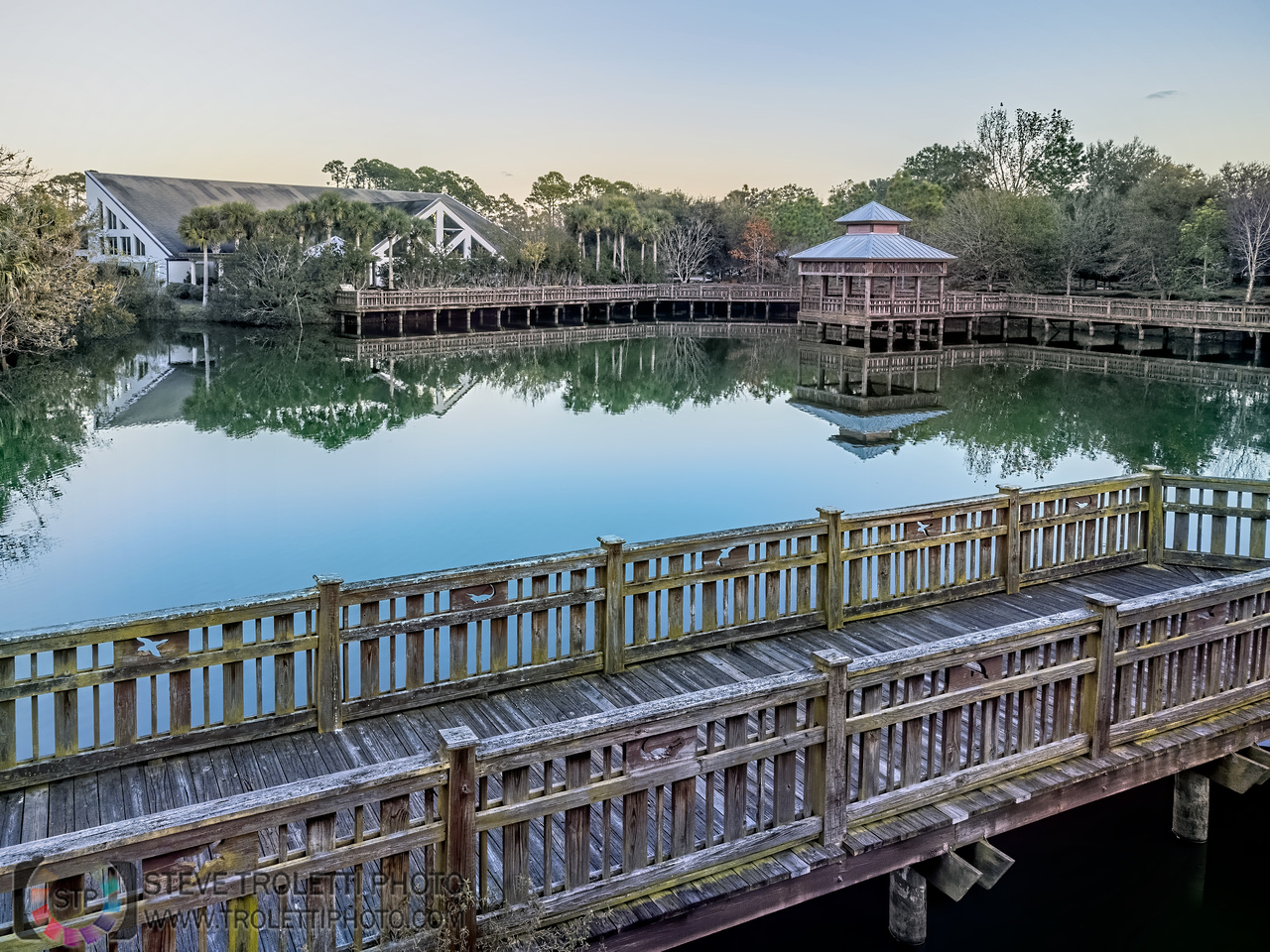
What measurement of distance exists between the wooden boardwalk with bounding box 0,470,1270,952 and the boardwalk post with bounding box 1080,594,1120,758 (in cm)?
2

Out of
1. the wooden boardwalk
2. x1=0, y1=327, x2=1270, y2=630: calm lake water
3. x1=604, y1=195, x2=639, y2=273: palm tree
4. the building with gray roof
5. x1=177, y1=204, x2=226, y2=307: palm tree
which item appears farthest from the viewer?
x1=604, y1=195, x2=639, y2=273: palm tree

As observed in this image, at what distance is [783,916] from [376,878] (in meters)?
2.79

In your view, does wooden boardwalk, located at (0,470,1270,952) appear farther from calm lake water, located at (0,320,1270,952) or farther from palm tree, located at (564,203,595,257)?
palm tree, located at (564,203,595,257)

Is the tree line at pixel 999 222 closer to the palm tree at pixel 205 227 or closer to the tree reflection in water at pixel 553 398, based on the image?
the palm tree at pixel 205 227

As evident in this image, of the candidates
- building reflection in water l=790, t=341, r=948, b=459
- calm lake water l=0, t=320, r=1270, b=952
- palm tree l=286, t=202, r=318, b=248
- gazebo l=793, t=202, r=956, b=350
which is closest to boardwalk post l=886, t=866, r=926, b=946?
calm lake water l=0, t=320, r=1270, b=952

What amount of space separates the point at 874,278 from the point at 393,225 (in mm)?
21269

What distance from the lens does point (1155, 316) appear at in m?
36.2

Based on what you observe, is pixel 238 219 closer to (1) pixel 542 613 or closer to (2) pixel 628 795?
(1) pixel 542 613

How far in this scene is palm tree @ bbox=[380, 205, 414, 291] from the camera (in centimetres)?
4794

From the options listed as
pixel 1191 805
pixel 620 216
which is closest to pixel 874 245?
pixel 620 216

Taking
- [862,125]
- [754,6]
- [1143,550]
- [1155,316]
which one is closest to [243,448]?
[1143,550]

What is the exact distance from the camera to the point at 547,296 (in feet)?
159

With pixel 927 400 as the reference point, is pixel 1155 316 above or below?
above

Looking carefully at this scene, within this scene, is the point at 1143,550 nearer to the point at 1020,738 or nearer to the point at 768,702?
the point at 1020,738
